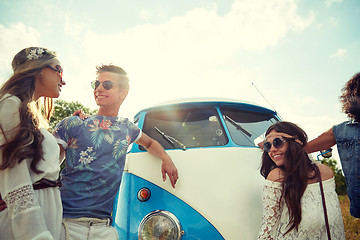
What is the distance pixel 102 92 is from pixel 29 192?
1033mm

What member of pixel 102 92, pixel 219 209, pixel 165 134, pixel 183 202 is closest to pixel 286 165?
pixel 219 209

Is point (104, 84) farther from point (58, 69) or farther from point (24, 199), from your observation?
point (24, 199)

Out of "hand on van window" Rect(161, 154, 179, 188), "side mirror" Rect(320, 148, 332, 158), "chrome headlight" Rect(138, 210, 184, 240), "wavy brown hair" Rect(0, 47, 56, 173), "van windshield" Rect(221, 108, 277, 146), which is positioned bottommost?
"chrome headlight" Rect(138, 210, 184, 240)

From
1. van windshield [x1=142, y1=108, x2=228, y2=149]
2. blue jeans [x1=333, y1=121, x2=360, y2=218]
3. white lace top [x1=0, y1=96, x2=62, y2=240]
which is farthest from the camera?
van windshield [x1=142, y1=108, x2=228, y2=149]

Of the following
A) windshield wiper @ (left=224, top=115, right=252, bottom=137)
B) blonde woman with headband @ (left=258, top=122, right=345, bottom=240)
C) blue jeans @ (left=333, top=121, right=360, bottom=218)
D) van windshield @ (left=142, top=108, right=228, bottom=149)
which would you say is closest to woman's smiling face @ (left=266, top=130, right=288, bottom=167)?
blonde woman with headband @ (left=258, top=122, right=345, bottom=240)

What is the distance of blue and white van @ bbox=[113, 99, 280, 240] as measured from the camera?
188 cm

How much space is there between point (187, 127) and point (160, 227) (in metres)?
1.25

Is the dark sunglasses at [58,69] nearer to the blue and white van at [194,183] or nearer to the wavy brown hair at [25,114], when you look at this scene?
the wavy brown hair at [25,114]

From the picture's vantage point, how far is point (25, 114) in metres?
1.34

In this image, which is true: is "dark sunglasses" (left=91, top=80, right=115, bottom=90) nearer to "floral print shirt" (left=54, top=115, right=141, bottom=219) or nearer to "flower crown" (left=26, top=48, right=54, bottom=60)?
"floral print shirt" (left=54, top=115, right=141, bottom=219)

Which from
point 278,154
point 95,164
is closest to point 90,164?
point 95,164

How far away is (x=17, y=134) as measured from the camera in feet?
4.17

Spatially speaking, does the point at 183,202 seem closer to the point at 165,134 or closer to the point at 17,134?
the point at 165,134

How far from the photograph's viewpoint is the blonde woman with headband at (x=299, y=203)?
165 centimetres
